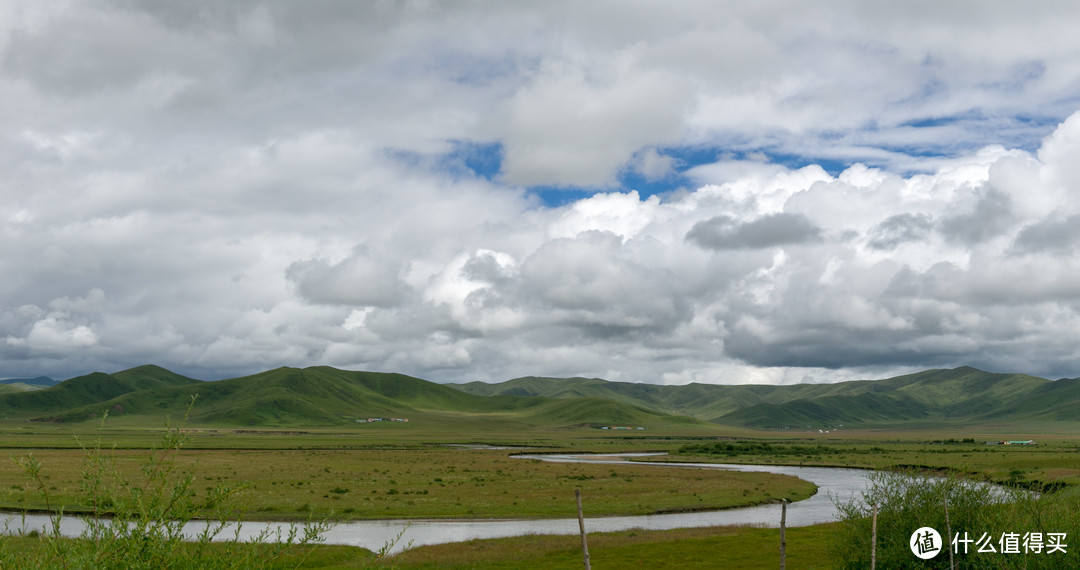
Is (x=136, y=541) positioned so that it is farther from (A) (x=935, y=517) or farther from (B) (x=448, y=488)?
(B) (x=448, y=488)

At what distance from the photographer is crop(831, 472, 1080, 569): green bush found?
99.7ft

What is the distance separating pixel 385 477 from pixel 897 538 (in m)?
84.1

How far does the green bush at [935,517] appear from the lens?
30.4 m

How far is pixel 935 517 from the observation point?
3428 centimetres

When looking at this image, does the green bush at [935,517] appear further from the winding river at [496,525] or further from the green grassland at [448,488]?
the green grassland at [448,488]

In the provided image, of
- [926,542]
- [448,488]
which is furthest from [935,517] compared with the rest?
[448,488]

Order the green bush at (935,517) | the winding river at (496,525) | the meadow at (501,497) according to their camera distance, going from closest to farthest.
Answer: the green bush at (935,517) < the meadow at (501,497) < the winding river at (496,525)

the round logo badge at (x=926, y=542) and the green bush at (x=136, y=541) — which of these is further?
the round logo badge at (x=926, y=542)

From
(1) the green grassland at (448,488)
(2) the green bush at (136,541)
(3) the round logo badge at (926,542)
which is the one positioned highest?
(2) the green bush at (136,541)

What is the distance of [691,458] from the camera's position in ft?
600

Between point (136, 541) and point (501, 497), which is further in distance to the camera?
point (501, 497)

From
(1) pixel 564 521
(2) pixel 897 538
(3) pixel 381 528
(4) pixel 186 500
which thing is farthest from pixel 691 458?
(4) pixel 186 500

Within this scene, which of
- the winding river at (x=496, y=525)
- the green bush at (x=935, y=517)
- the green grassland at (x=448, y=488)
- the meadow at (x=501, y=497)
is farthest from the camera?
the green grassland at (x=448, y=488)

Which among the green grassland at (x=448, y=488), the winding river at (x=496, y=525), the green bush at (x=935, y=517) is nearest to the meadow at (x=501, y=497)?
the green grassland at (x=448, y=488)
